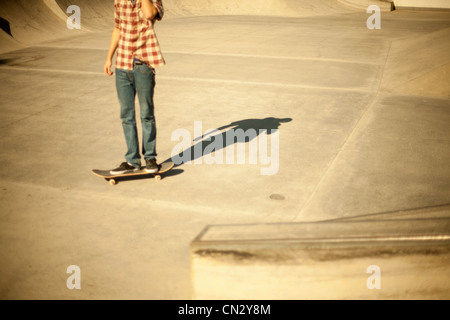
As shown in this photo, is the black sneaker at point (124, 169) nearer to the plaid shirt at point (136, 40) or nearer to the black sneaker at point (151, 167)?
the black sneaker at point (151, 167)

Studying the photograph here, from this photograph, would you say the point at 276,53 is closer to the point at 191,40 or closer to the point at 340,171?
the point at 191,40

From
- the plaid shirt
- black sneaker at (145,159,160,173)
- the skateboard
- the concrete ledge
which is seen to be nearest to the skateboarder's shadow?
the skateboard

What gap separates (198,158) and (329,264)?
2.91 meters

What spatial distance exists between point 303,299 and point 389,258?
0.60m

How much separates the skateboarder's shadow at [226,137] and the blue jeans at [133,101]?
64 centimetres

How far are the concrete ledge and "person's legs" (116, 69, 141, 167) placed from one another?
2095mm

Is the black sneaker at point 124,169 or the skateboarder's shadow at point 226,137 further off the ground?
the skateboarder's shadow at point 226,137

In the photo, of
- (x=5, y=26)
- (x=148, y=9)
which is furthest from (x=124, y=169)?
(x=5, y=26)

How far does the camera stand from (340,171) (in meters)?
4.75

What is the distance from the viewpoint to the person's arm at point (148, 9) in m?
3.95

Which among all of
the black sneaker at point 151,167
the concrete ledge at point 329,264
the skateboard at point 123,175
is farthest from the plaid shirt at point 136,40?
the concrete ledge at point 329,264

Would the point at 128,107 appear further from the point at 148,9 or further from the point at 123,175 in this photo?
the point at 148,9

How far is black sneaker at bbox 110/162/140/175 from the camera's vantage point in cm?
446

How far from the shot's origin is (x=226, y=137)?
5.80 meters
